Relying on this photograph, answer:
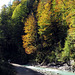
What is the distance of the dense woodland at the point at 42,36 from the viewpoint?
21.0 m

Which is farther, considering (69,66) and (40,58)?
(40,58)

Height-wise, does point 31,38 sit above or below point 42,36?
below

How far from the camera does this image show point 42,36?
88.8 feet

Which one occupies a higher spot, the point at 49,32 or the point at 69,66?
the point at 49,32

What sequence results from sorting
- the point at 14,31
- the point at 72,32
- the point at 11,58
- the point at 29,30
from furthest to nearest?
1. the point at 14,31
2. the point at 11,58
3. the point at 29,30
4. the point at 72,32

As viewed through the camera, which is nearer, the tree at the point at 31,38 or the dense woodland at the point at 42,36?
the dense woodland at the point at 42,36

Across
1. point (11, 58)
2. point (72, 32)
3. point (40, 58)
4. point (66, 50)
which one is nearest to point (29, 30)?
point (40, 58)

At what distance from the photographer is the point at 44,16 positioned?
80.9ft

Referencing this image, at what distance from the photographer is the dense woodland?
21.0 meters

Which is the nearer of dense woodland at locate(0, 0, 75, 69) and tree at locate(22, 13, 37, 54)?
dense woodland at locate(0, 0, 75, 69)

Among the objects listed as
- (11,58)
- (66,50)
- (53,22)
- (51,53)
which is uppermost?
(53,22)

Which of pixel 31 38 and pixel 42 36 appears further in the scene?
pixel 42 36

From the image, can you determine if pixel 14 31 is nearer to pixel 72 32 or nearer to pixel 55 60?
pixel 55 60

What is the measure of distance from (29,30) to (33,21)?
2.50 m
